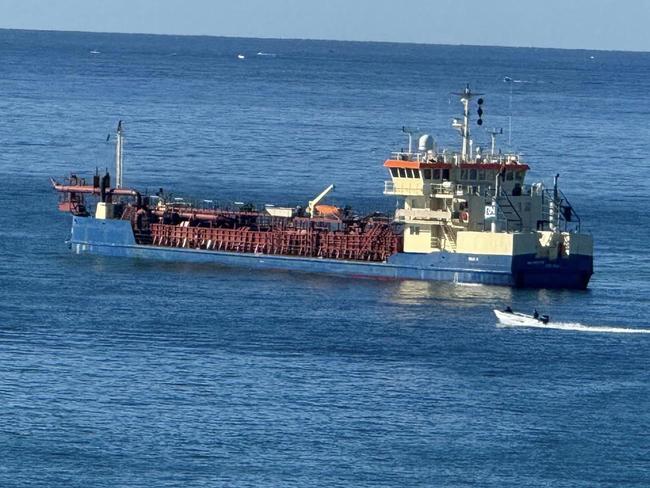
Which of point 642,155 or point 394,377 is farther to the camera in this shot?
point 642,155

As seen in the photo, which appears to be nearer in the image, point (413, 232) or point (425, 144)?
point (413, 232)

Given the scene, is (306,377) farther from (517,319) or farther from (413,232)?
(413,232)

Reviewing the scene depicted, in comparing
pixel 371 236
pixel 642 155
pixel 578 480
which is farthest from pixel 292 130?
pixel 578 480

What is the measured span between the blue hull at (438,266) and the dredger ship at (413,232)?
49 millimetres

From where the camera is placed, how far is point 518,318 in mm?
92188

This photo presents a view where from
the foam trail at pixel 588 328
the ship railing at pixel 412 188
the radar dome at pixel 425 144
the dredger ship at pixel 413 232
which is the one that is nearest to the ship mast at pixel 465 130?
the dredger ship at pixel 413 232

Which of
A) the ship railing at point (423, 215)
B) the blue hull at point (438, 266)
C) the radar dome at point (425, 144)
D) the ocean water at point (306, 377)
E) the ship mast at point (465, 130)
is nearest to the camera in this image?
the ocean water at point (306, 377)

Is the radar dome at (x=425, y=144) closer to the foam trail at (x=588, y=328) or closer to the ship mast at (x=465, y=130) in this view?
the ship mast at (x=465, y=130)

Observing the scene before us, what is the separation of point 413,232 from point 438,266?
2543 mm

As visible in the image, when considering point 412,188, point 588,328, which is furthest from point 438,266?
point 588,328

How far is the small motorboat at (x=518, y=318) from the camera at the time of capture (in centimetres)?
9181

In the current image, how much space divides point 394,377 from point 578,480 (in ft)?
49.9

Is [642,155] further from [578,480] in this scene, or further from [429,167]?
[578,480]

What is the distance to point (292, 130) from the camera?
197m
